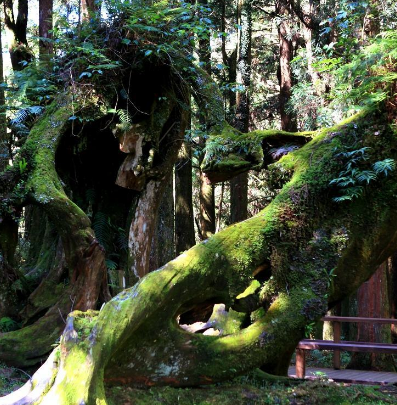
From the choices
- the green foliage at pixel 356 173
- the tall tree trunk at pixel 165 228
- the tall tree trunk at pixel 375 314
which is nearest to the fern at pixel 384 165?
the green foliage at pixel 356 173

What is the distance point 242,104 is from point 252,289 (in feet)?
39.3

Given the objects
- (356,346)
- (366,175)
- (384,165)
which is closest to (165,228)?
(356,346)

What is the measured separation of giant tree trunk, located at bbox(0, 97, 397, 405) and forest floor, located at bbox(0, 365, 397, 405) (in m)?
0.14

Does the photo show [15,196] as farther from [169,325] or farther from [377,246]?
[377,246]

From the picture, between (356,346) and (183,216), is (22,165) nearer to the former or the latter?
(356,346)

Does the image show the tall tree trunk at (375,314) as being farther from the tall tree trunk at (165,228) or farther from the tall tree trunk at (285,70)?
the tall tree trunk at (285,70)

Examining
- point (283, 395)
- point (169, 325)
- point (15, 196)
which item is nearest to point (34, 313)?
point (15, 196)

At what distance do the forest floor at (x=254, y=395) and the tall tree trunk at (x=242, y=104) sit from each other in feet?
33.3

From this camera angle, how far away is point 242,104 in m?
16.5

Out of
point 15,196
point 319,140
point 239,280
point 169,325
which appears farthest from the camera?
point 15,196

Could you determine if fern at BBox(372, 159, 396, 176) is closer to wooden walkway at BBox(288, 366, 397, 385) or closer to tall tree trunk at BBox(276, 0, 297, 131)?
wooden walkway at BBox(288, 366, 397, 385)

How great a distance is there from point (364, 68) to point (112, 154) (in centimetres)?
547

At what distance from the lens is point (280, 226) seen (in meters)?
5.57

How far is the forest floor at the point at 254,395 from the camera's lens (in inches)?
177
